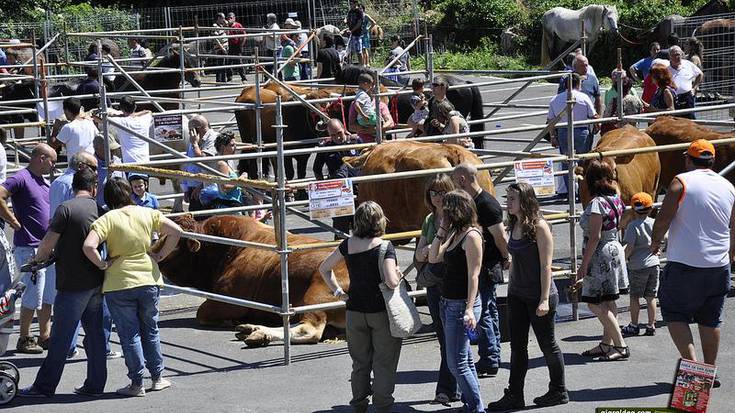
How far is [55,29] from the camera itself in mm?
34594

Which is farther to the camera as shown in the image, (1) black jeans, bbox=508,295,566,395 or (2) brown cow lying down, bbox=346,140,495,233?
(2) brown cow lying down, bbox=346,140,495,233

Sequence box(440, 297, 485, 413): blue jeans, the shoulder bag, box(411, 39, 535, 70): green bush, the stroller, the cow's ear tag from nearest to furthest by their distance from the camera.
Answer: the shoulder bag < box(440, 297, 485, 413): blue jeans < the stroller < the cow's ear tag < box(411, 39, 535, 70): green bush

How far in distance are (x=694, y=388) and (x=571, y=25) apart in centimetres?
2763

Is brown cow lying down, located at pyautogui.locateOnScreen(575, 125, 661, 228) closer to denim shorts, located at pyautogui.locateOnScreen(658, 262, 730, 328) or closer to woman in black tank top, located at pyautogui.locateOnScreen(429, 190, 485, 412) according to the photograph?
denim shorts, located at pyautogui.locateOnScreen(658, 262, 730, 328)

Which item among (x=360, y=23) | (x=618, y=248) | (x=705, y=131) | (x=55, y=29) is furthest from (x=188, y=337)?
(x=55, y=29)

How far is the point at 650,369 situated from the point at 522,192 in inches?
77.0

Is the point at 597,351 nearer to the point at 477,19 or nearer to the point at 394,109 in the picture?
the point at 394,109

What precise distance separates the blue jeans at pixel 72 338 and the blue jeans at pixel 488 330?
9.02 feet

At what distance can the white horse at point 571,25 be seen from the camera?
32.6 m

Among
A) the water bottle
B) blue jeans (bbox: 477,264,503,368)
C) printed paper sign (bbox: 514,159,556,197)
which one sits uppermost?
printed paper sign (bbox: 514,159,556,197)

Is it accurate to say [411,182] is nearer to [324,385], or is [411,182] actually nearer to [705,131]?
[324,385]

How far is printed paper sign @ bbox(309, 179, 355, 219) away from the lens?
9.16 meters

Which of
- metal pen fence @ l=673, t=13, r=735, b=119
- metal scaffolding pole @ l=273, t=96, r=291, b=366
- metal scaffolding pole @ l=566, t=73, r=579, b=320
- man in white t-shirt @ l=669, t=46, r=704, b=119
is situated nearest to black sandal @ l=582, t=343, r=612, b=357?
metal scaffolding pole @ l=566, t=73, r=579, b=320

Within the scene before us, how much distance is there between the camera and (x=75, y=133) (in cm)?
1223
